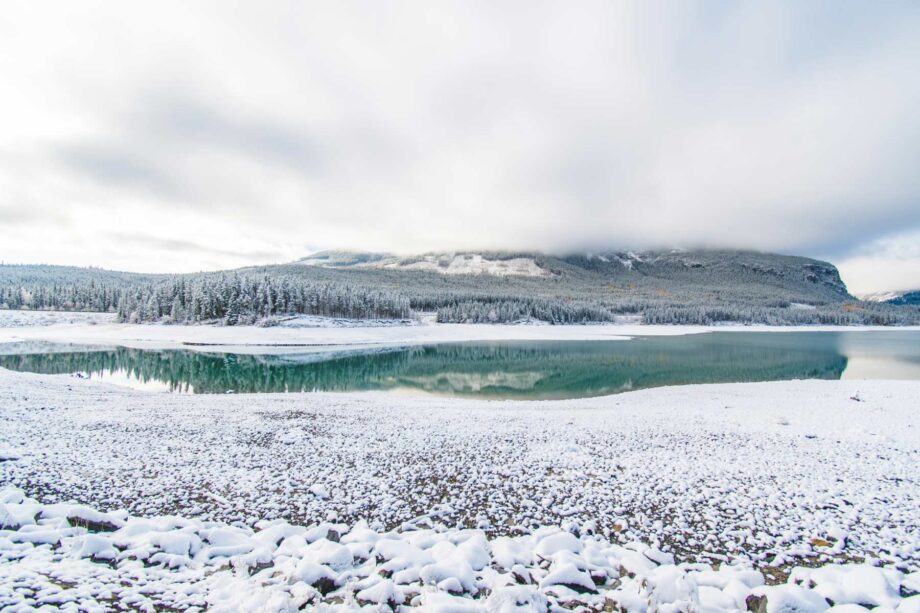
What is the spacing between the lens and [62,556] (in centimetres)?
545

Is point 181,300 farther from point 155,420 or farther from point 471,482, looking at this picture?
point 471,482

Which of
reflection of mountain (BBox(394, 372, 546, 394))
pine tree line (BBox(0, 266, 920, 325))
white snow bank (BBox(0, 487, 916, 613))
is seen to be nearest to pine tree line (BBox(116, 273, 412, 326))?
pine tree line (BBox(0, 266, 920, 325))

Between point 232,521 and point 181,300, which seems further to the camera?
point 181,300

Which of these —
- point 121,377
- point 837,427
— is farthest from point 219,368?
point 837,427

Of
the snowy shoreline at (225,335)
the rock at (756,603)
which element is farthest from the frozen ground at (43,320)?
the rock at (756,603)

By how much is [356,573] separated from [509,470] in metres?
5.18

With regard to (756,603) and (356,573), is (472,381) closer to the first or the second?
(356,573)

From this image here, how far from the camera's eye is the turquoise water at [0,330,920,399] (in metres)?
32.7

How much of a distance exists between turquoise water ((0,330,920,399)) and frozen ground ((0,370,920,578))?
49.0ft

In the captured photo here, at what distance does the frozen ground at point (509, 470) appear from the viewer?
740cm

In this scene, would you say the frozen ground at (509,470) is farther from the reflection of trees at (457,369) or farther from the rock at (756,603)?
the reflection of trees at (457,369)

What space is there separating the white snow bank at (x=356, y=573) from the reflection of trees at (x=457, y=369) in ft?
77.9

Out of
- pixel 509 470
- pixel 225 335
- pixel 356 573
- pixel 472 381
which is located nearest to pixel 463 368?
pixel 472 381

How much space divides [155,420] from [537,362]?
42.2 meters
